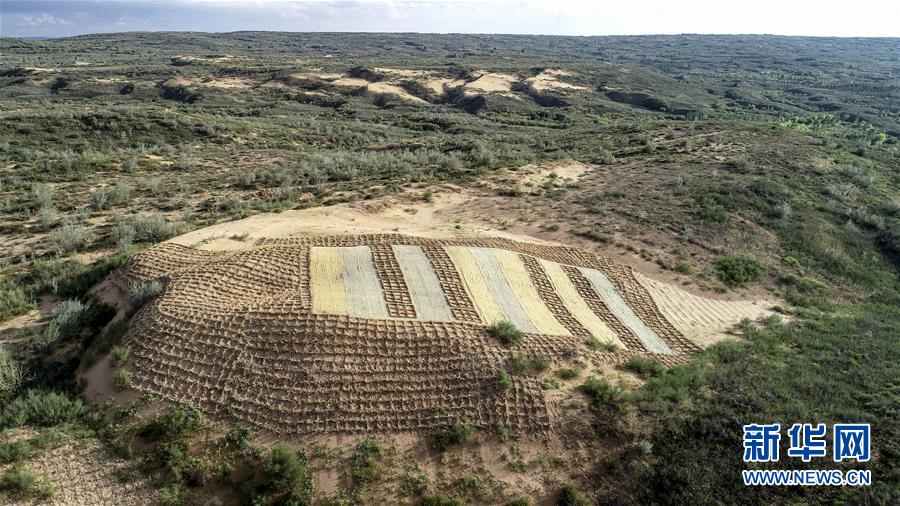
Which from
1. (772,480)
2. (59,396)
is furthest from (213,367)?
(772,480)

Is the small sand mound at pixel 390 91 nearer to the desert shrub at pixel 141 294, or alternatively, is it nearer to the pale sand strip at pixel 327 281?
the pale sand strip at pixel 327 281

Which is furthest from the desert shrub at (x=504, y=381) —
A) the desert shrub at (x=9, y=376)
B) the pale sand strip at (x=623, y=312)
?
the desert shrub at (x=9, y=376)

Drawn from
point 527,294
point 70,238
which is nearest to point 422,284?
point 527,294

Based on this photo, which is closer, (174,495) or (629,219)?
(174,495)

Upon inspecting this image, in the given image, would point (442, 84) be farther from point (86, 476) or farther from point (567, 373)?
point (86, 476)

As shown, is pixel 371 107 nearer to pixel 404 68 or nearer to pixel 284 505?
pixel 404 68

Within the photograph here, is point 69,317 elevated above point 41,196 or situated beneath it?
situated beneath

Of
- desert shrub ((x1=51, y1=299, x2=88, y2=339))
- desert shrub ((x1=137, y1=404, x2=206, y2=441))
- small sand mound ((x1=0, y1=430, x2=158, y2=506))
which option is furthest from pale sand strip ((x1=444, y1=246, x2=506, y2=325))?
desert shrub ((x1=51, y1=299, x2=88, y2=339))
